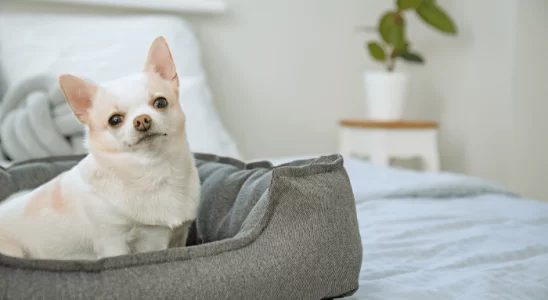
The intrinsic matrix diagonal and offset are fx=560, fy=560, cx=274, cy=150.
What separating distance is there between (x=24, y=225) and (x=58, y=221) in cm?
5

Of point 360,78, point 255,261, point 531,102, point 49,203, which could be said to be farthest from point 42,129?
point 531,102

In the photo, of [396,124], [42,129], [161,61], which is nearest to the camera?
[161,61]

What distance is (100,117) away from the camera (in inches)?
28.7

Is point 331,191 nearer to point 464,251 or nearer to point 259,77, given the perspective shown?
point 464,251

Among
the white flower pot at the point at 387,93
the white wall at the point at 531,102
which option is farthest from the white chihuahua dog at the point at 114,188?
the white wall at the point at 531,102

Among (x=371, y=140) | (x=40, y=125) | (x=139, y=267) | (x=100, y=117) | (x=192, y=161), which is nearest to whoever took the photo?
(x=139, y=267)

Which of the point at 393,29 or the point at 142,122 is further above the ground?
the point at 393,29

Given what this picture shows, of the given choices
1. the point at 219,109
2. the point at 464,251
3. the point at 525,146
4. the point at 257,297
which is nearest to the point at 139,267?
the point at 257,297

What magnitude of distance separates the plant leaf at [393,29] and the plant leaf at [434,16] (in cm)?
10

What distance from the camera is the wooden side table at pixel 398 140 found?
2.35 m

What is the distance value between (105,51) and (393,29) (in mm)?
1223

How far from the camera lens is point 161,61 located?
0.78m

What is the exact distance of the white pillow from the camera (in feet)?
5.74

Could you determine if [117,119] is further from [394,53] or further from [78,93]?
[394,53]
